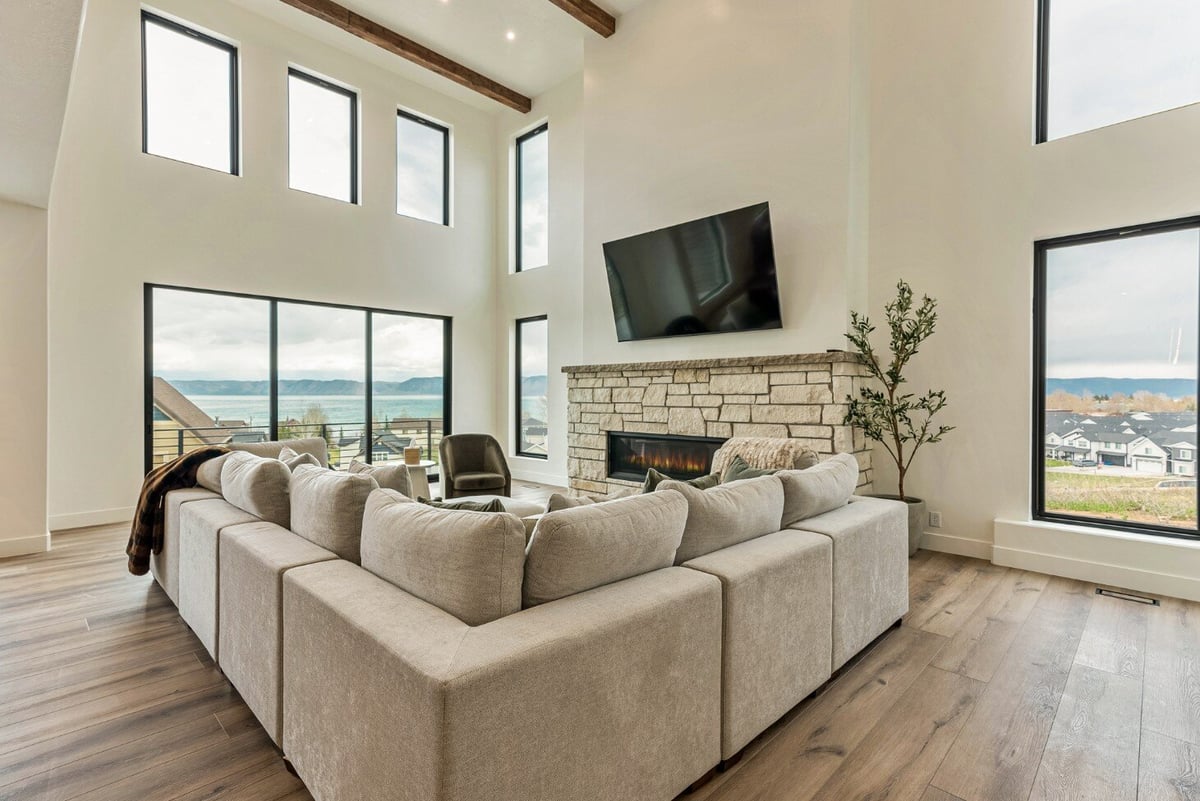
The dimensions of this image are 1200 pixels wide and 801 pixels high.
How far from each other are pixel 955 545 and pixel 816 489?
8.02ft

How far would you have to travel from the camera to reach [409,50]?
19.5ft

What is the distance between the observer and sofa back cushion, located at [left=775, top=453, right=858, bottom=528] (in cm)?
232

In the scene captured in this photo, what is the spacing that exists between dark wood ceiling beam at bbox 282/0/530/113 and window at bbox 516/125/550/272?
17.3 inches

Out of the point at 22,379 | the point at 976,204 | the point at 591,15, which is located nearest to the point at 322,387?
the point at 22,379

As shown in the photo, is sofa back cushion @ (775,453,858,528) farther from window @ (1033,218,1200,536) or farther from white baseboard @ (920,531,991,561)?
window @ (1033,218,1200,536)

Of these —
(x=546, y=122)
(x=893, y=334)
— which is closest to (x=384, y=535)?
(x=893, y=334)

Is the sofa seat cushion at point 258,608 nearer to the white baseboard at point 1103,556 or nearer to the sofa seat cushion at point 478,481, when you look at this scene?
the sofa seat cushion at point 478,481

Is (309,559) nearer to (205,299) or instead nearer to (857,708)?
(857,708)

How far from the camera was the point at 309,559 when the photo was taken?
5.81ft

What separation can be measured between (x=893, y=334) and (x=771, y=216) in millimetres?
1336

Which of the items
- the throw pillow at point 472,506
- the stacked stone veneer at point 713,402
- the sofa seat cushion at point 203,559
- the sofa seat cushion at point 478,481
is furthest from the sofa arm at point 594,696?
the sofa seat cushion at point 478,481

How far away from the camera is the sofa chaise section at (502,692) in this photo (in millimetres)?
1098

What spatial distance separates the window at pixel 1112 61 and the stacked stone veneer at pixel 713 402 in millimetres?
2049

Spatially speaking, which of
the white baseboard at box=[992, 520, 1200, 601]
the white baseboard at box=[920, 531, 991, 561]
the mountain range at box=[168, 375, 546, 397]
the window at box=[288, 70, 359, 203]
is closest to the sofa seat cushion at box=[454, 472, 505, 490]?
the mountain range at box=[168, 375, 546, 397]
